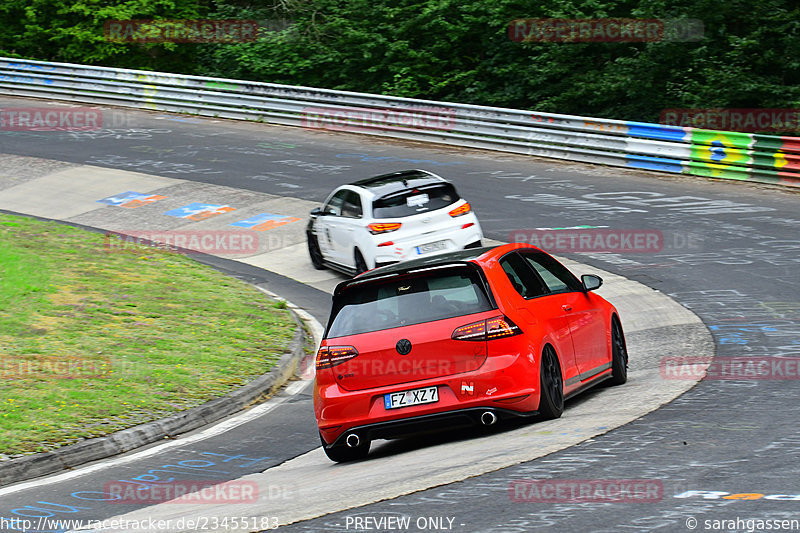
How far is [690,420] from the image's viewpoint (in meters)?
7.95

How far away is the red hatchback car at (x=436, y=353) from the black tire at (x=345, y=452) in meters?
0.01

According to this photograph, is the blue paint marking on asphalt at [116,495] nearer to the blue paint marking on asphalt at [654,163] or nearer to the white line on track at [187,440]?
the white line on track at [187,440]

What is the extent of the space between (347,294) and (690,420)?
2904mm

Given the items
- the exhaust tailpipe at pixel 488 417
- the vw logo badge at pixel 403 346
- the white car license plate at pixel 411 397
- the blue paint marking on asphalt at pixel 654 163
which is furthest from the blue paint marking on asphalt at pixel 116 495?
the blue paint marking on asphalt at pixel 654 163

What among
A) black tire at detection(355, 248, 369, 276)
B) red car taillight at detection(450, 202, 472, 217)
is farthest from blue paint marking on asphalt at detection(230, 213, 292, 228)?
red car taillight at detection(450, 202, 472, 217)

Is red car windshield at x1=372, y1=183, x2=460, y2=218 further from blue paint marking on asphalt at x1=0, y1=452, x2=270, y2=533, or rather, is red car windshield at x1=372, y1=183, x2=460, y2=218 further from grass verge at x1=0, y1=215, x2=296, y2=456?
blue paint marking on asphalt at x1=0, y1=452, x2=270, y2=533

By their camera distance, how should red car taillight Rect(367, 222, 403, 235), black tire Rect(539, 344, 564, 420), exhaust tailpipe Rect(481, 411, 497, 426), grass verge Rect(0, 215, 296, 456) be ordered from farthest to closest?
red car taillight Rect(367, 222, 403, 235)
grass verge Rect(0, 215, 296, 456)
black tire Rect(539, 344, 564, 420)
exhaust tailpipe Rect(481, 411, 497, 426)

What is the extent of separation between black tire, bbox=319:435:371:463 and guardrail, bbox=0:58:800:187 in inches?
619

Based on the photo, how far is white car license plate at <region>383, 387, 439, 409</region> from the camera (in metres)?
8.15

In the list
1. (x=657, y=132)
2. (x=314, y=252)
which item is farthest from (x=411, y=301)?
(x=657, y=132)

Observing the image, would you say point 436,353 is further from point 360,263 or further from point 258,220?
point 258,220

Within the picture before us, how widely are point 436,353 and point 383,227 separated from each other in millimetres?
8322

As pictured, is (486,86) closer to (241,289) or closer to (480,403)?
(241,289)

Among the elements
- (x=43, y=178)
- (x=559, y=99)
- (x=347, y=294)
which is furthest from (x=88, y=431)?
(x=559, y=99)
